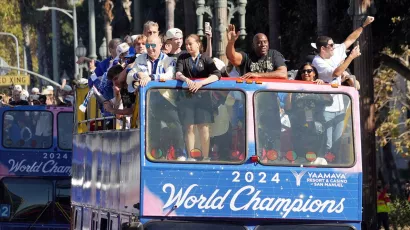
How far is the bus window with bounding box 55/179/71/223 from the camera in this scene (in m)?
26.7

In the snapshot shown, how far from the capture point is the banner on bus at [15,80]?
5097 cm

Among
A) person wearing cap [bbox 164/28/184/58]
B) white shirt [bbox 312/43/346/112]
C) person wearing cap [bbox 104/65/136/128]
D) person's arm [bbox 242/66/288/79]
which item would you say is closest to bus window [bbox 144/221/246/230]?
person wearing cap [bbox 104/65/136/128]

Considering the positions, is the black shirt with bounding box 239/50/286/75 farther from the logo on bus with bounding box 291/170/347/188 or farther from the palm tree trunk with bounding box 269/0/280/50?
the palm tree trunk with bounding box 269/0/280/50

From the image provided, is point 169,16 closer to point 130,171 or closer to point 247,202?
point 130,171

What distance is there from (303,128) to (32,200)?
1443cm

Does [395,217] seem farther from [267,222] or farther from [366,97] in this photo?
[267,222]

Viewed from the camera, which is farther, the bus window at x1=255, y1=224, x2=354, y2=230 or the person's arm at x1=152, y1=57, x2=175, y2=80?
the person's arm at x1=152, y1=57, x2=175, y2=80

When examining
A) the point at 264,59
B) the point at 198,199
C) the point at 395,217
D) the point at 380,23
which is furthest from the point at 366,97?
the point at 198,199

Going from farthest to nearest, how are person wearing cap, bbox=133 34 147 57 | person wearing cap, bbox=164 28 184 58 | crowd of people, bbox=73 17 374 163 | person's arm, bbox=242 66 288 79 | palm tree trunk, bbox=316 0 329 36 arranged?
palm tree trunk, bbox=316 0 329 36
person wearing cap, bbox=133 34 147 57
person wearing cap, bbox=164 28 184 58
person's arm, bbox=242 66 288 79
crowd of people, bbox=73 17 374 163

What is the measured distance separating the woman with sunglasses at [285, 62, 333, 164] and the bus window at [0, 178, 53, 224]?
1422 cm

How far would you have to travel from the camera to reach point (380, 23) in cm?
3128

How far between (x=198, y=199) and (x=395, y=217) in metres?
21.6

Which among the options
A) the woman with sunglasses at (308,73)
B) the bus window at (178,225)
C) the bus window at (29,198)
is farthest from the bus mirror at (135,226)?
the bus window at (29,198)

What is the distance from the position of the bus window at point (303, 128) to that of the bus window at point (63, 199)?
14.2 meters
